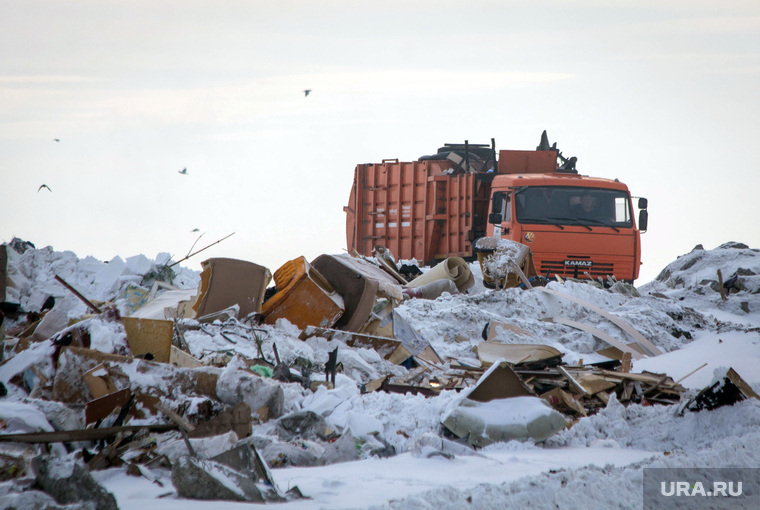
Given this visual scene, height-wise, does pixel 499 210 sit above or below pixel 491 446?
above

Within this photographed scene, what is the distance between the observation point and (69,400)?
4723 millimetres

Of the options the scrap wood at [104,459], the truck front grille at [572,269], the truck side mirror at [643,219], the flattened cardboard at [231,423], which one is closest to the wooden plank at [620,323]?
the truck front grille at [572,269]

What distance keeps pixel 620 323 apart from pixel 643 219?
4.28m

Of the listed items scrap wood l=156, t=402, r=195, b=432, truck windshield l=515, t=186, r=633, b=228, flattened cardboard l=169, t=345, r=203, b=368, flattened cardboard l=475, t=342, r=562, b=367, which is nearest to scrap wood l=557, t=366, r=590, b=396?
flattened cardboard l=475, t=342, r=562, b=367

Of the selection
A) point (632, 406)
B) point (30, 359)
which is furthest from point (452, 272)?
point (30, 359)

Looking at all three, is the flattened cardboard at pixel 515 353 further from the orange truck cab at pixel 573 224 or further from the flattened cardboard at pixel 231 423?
the orange truck cab at pixel 573 224

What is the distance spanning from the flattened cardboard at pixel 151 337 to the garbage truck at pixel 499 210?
874cm

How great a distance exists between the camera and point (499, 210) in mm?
13930

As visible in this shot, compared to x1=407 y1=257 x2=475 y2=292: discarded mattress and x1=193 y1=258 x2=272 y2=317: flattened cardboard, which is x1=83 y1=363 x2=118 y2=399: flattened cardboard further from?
x1=407 y1=257 x2=475 y2=292: discarded mattress

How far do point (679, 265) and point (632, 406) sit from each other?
57.3 ft

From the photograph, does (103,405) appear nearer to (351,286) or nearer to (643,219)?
(351,286)

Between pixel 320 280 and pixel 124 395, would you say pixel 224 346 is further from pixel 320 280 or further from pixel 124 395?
pixel 124 395

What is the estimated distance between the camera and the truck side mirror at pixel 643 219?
13523 mm

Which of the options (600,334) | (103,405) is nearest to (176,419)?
(103,405)
